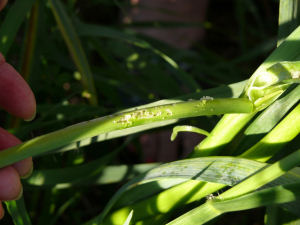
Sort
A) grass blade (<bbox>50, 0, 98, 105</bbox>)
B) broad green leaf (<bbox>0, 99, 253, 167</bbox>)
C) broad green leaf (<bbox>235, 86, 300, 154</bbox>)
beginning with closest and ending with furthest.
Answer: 1. broad green leaf (<bbox>0, 99, 253, 167</bbox>)
2. broad green leaf (<bbox>235, 86, 300, 154</bbox>)
3. grass blade (<bbox>50, 0, 98, 105</bbox>)

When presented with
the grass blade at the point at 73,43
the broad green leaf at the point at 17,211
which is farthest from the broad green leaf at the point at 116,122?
the grass blade at the point at 73,43

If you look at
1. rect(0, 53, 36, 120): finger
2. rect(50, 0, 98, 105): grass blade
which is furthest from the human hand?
rect(50, 0, 98, 105): grass blade

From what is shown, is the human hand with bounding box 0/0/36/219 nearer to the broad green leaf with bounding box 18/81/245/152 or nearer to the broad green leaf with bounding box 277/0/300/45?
the broad green leaf with bounding box 18/81/245/152

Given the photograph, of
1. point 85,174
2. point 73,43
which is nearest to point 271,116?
point 85,174

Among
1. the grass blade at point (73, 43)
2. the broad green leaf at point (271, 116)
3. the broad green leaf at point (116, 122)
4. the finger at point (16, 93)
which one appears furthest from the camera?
the grass blade at point (73, 43)

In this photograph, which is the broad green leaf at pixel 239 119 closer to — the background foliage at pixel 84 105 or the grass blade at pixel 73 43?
the background foliage at pixel 84 105
